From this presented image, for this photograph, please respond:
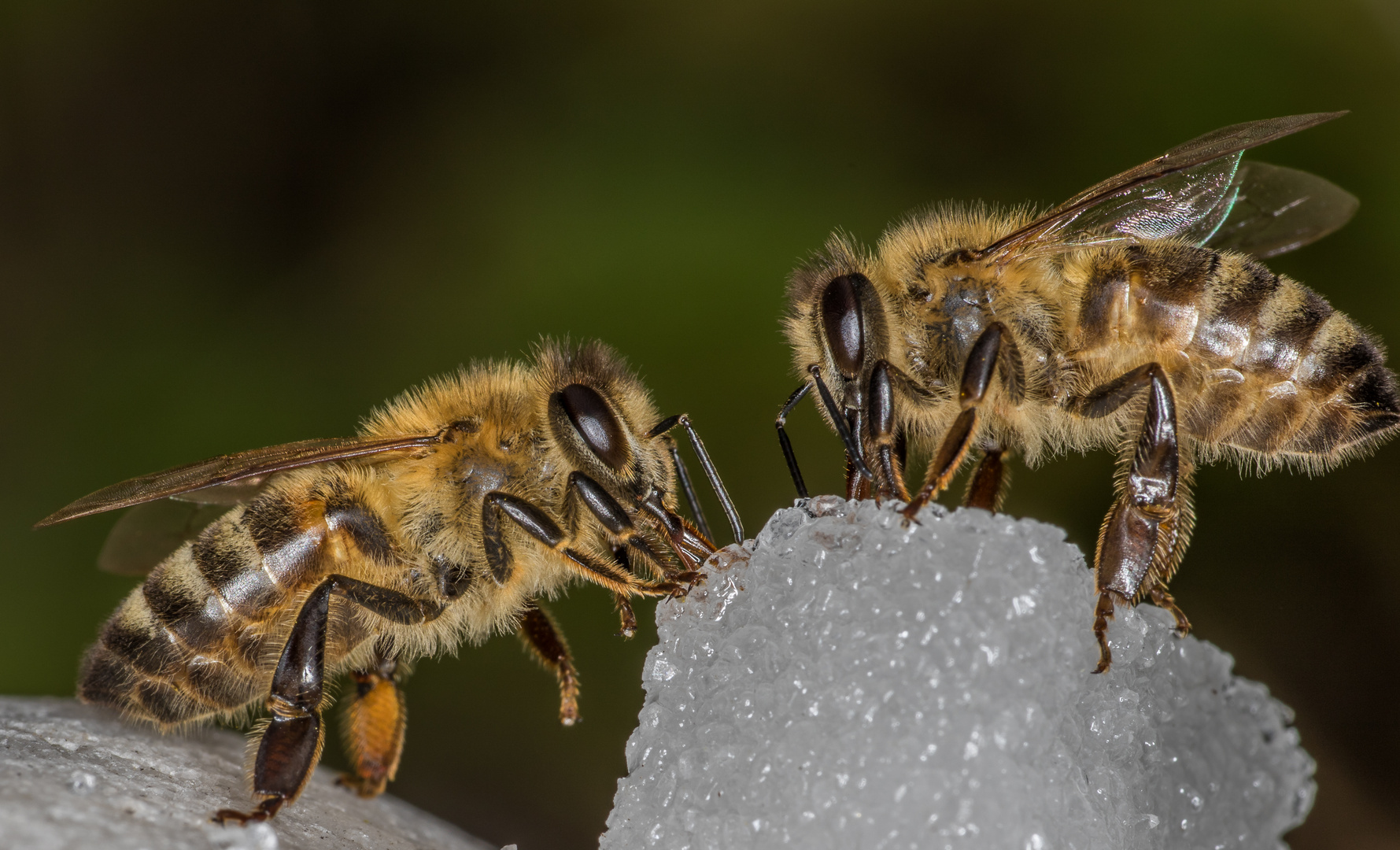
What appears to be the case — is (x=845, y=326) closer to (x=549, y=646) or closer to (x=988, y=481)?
(x=988, y=481)

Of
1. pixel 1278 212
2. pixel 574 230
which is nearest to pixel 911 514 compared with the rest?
pixel 1278 212

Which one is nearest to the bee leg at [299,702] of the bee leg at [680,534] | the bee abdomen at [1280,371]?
the bee leg at [680,534]

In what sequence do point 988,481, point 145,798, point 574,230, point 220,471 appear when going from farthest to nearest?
point 574,230 < point 988,481 < point 220,471 < point 145,798

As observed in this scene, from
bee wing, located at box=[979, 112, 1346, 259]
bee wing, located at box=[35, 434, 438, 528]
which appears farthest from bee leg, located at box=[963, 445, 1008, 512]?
bee wing, located at box=[35, 434, 438, 528]

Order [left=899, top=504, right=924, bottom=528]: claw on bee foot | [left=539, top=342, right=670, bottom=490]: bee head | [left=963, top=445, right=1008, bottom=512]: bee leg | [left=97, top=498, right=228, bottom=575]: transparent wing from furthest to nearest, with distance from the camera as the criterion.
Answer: [left=97, top=498, right=228, bottom=575]: transparent wing
[left=963, top=445, right=1008, bottom=512]: bee leg
[left=539, top=342, right=670, bottom=490]: bee head
[left=899, top=504, right=924, bottom=528]: claw on bee foot

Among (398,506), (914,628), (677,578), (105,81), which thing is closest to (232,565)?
(398,506)

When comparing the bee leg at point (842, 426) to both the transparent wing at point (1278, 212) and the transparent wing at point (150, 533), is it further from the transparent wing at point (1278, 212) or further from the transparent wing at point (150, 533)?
the transparent wing at point (150, 533)

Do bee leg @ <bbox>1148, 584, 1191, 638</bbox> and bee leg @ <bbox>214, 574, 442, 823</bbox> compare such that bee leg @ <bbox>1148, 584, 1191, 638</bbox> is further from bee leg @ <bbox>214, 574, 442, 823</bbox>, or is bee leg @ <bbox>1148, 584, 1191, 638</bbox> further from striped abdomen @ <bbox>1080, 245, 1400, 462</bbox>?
bee leg @ <bbox>214, 574, 442, 823</bbox>
